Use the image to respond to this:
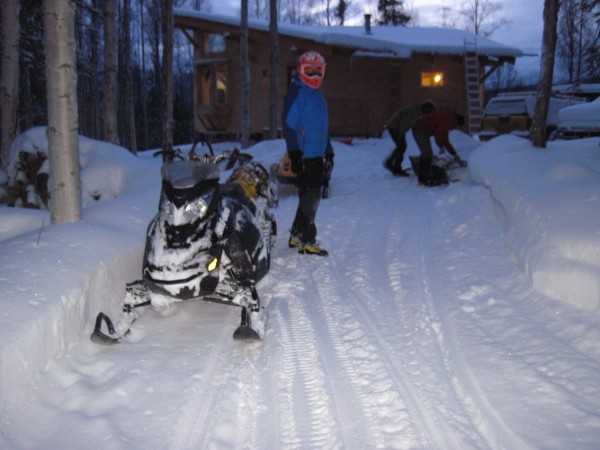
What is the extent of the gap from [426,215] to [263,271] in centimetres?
423

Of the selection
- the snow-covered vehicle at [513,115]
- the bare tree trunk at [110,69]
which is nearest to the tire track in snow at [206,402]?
the bare tree trunk at [110,69]

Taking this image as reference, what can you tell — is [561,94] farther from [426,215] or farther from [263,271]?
[263,271]

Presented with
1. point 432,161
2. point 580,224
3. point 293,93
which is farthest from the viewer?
point 432,161

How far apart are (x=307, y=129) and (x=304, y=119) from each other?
13 centimetres

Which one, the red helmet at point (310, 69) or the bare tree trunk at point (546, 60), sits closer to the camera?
the red helmet at point (310, 69)

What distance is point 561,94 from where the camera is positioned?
2286cm

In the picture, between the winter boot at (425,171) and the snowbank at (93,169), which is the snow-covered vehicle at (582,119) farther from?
the snowbank at (93,169)

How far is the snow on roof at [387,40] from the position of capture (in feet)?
74.1

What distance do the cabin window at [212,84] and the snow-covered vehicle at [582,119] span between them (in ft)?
57.2

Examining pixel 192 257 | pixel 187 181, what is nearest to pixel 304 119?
pixel 187 181

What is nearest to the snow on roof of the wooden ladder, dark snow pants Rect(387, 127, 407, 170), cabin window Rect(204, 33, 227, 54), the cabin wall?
the wooden ladder

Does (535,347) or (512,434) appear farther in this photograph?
(535,347)

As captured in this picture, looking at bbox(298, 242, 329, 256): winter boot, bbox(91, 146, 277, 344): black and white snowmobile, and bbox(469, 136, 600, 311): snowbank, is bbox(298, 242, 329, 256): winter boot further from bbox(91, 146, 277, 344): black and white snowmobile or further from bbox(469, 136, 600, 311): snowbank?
bbox(469, 136, 600, 311): snowbank

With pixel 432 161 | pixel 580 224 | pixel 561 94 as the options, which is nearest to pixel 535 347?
pixel 580 224
